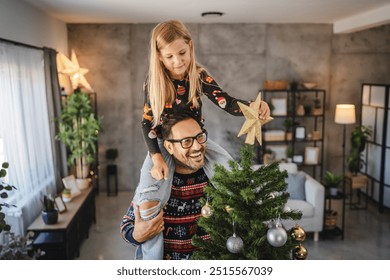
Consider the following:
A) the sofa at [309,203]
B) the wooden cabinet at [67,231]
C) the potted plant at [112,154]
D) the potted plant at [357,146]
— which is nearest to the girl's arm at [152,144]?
the potted plant at [112,154]

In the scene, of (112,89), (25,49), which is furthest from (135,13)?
(25,49)

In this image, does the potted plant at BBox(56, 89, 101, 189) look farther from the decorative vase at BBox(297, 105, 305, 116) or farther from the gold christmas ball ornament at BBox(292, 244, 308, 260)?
the gold christmas ball ornament at BBox(292, 244, 308, 260)

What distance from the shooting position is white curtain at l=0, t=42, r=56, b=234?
2893 mm

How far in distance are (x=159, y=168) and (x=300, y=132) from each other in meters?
3.52

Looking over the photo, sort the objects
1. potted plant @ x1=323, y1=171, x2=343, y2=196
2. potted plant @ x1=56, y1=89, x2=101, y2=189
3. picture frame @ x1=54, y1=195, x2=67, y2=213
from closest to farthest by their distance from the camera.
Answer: picture frame @ x1=54, y1=195, x2=67, y2=213 → potted plant @ x1=56, y1=89, x2=101, y2=189 → potted plant @ x1=323, y1=171, x2=343, y2=196

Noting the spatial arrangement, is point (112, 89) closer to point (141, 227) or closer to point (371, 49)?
point (141, 227)

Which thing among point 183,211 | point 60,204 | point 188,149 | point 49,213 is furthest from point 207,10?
point 60,204

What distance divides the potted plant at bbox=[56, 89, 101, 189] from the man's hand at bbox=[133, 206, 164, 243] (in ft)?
7.94

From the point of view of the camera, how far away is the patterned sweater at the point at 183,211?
55.6 inches

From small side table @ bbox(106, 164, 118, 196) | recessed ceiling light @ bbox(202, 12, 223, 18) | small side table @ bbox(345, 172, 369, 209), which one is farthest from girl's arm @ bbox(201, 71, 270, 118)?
small side table @ bbox(345, 172, 369, 209)

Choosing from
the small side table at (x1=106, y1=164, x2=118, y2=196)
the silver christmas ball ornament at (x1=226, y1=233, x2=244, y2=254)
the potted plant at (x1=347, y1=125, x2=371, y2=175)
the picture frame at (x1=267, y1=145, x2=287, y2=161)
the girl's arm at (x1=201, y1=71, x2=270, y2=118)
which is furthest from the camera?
the picture frame at (x1=267, y1=145, x2=287, y2=161)

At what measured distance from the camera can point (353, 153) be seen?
471 centimetres

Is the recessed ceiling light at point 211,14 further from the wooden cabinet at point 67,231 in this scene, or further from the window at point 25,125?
the wooden cabinet at point 67,231
